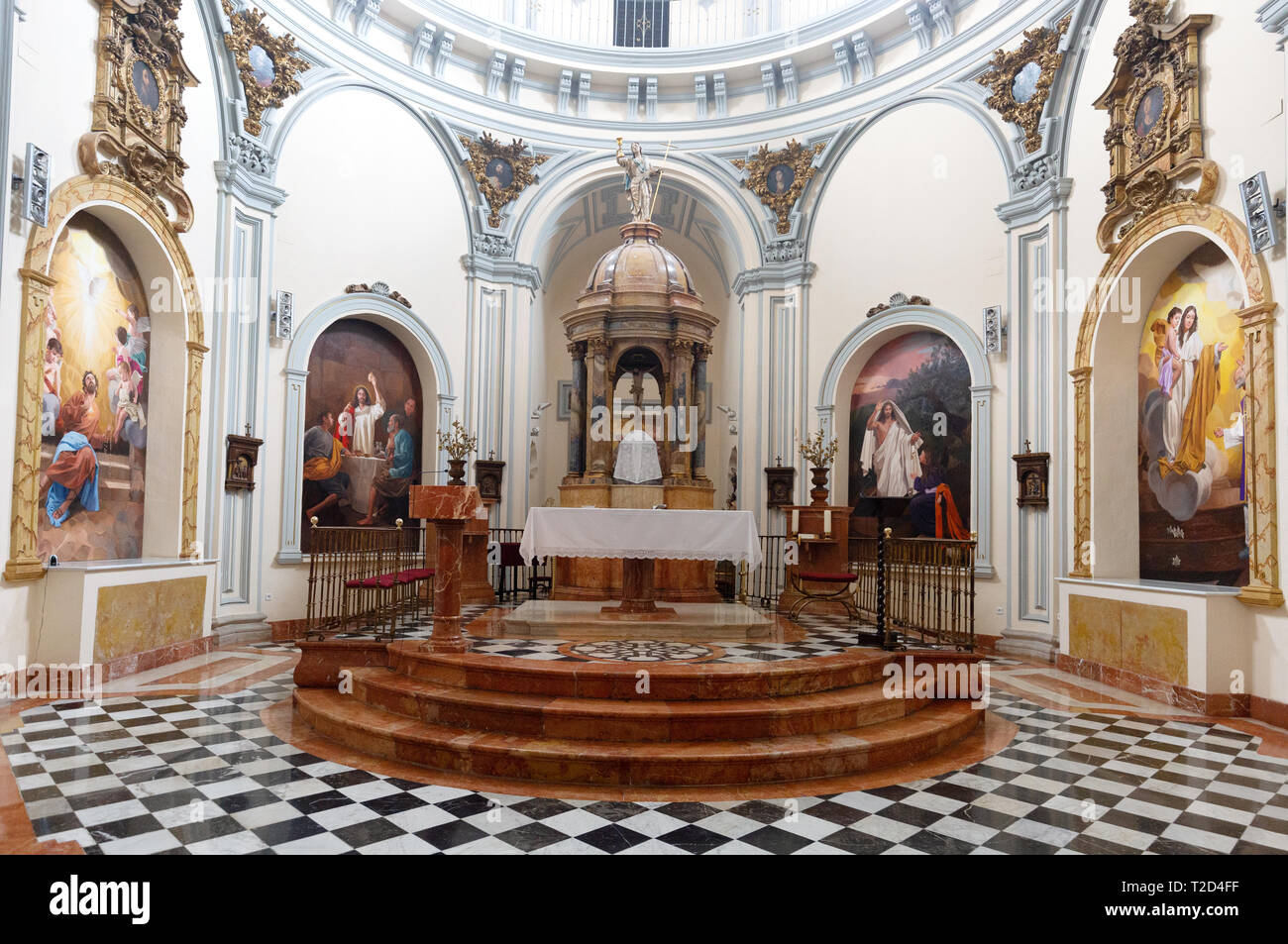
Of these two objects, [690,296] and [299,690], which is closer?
[299,690]

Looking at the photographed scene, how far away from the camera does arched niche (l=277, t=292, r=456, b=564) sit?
9.88 metres

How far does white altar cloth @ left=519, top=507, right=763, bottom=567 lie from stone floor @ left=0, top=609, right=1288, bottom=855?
279 centimetres

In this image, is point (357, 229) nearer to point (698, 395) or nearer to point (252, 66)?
point (252, 66)

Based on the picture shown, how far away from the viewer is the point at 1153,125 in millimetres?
7484

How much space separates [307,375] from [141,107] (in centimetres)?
351

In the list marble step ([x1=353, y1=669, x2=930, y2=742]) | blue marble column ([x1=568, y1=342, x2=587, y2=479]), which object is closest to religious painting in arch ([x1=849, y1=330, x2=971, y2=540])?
blue marble column ([x1=568, y1=342, x2=587, y2=479])

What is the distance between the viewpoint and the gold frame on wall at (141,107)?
23.0 feet

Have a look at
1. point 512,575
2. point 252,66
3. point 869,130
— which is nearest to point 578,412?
point 512,575

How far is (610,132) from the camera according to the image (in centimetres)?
1325

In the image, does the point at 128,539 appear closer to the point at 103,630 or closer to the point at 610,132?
the point at 103,630

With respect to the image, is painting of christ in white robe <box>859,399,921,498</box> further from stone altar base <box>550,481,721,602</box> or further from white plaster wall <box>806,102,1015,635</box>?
stone altar base <box>550,481,721,602</box>

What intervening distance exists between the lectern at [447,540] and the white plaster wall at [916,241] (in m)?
6.63
